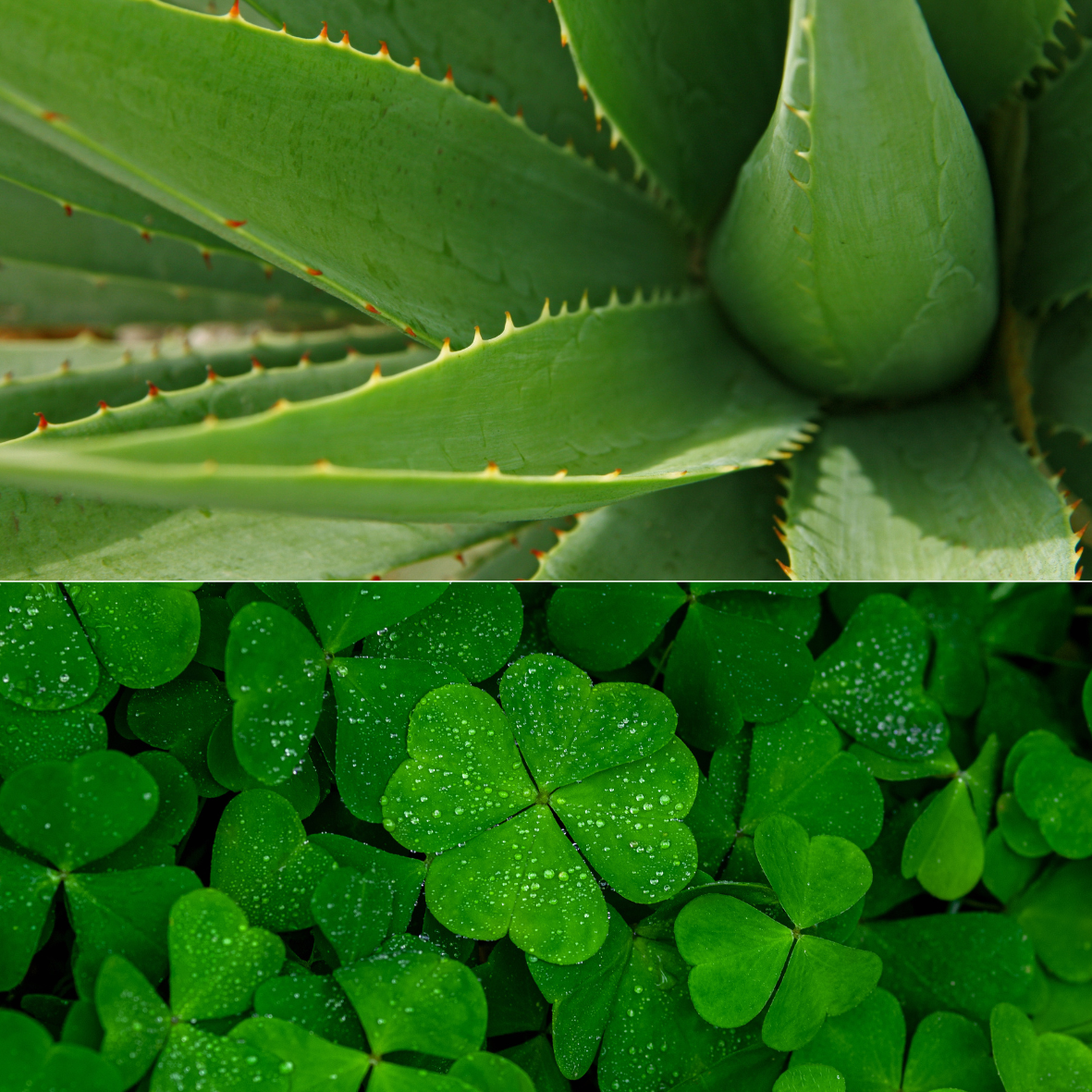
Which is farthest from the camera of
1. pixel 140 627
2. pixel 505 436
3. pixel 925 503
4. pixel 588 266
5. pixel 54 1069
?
pixel 588 266

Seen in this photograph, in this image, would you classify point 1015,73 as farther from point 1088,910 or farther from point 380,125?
point 1088,910

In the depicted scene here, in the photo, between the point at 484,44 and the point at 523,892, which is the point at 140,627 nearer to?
the point at 523,892

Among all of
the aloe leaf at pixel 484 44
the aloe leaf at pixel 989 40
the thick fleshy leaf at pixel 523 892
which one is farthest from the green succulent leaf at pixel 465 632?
the aloe leaf at pixel 989 40

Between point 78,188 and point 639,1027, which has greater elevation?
point 78,188

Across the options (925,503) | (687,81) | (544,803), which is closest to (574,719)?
(544,803)

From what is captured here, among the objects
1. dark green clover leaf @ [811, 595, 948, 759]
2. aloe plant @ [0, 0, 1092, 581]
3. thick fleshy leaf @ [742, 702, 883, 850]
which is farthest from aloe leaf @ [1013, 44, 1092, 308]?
Result: thick fleshy leaf @ [742, 702, 883, 850]

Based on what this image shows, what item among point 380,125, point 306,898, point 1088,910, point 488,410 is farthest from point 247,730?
point 1088,910

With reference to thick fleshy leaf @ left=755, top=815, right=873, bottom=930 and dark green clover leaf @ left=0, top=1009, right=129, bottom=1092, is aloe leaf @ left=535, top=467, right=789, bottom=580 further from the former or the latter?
dark green clover leaf @ left=0, top=1009, right=129, bottom=1092
